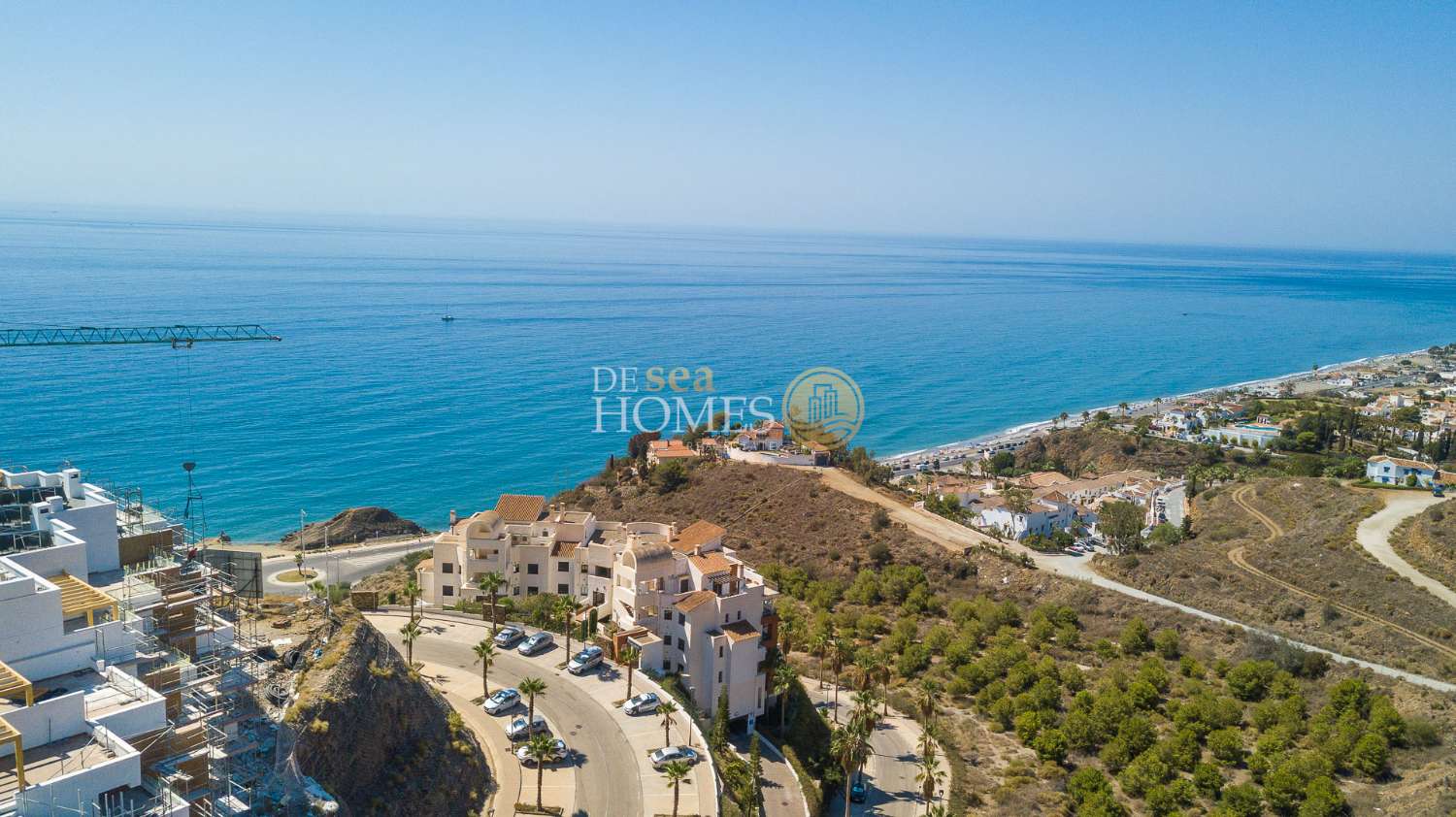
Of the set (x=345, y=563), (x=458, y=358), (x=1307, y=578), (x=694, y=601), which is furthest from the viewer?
(x=458, y=358)

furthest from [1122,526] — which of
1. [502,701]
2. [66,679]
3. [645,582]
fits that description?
[66,679]

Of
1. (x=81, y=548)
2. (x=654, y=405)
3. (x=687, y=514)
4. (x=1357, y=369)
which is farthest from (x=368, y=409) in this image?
(x=1357, y=369)


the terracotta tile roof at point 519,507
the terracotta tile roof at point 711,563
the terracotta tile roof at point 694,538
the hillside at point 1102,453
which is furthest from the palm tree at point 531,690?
the hillside at point 1102,453

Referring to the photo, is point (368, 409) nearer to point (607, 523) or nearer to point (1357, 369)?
point (607, 523)

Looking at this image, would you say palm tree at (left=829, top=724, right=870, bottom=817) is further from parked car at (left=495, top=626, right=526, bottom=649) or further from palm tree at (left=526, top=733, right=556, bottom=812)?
parked car at (left=495, top=626, right=526, bottom=649)

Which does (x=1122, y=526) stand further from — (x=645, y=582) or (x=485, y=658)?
(x=485, y=658)

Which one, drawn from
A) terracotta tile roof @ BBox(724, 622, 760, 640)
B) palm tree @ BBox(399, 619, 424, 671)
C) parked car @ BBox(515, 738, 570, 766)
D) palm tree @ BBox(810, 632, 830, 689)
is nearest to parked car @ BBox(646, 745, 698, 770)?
parked car @ BBox(515, 738, 570, 766)
